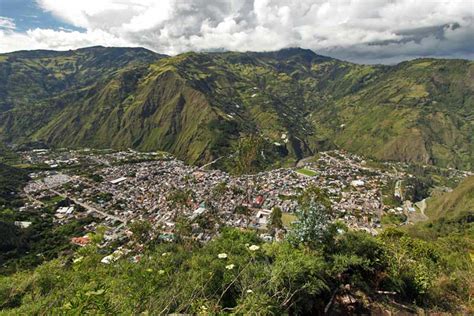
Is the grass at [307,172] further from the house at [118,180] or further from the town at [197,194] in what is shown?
the house at [118,180]

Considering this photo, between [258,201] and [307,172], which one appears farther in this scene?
[307,172]

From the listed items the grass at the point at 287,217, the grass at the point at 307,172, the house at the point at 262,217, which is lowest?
the grass at the point at 307,172

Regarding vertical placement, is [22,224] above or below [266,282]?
below

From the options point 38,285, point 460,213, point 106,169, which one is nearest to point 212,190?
point 106,169

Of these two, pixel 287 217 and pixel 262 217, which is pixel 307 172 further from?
pixel 262 217

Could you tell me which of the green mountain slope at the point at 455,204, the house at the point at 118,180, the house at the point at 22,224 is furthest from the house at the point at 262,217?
the house at the point at 118,180

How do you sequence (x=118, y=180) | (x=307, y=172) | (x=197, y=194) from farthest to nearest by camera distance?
(x=307, y=172) → (x=118, y=180) → (x=197, y=194)

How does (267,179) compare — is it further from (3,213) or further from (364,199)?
(3,213)

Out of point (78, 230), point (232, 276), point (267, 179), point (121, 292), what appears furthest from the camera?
point (267, 179)

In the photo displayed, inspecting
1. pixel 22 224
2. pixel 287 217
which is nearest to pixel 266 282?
pixel 287 217

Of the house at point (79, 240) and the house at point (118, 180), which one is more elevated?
the house at point (79, 240)

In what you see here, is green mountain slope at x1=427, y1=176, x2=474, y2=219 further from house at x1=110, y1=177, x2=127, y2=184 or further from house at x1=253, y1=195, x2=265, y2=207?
house at x1=110, y1=177, x2=127, y2=184
